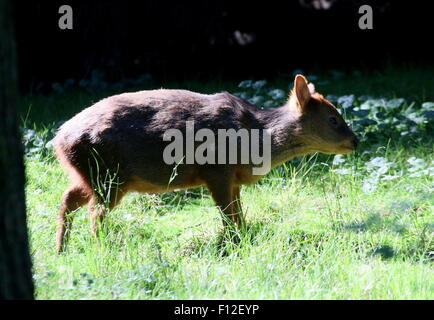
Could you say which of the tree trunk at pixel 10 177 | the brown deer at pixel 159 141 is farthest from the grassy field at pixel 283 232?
the tree trunk at pixel 10 177

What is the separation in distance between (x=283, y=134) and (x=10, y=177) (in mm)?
3568

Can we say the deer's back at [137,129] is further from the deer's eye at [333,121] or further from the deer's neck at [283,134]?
the deer's eye at [333,121]

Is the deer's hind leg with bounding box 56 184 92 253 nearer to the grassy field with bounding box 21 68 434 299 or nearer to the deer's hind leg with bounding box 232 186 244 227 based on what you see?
the grassy field with bounding box 21 68 434 299

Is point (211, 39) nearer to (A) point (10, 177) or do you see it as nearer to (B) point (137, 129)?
(B) point (137, 129)

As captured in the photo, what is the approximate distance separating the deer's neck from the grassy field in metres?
0.37

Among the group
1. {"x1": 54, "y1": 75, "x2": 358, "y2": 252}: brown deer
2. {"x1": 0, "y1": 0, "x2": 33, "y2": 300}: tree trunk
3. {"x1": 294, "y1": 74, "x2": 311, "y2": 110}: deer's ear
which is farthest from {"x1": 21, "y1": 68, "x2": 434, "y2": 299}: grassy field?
{"x1": 0, "y1": 0, "x2": 33, "y2": 300}: tree trunk

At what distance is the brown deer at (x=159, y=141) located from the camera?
585 centimetres

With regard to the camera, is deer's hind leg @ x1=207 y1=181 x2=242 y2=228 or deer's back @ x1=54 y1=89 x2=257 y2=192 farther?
deer's hind leg @ x1=207 y1=181 x2=242 y2=228

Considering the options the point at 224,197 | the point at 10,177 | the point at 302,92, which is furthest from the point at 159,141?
the point at 10,177

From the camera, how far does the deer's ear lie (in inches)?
256

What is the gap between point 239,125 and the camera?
631 cm

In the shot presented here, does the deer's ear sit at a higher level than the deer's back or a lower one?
higher
